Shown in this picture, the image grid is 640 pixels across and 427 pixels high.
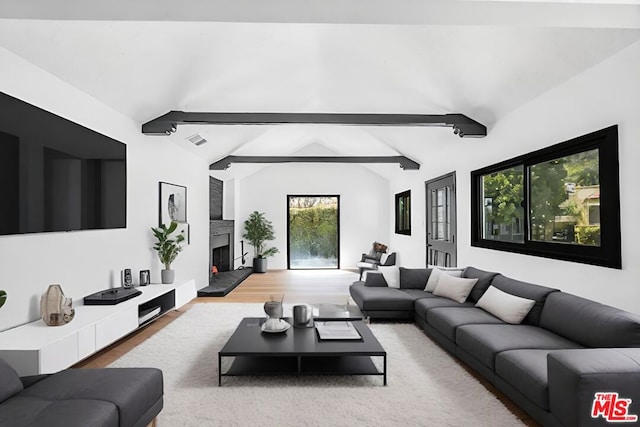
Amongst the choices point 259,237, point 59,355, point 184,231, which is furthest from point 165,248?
point 259,237

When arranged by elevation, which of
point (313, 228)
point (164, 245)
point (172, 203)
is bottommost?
point (164, 245)

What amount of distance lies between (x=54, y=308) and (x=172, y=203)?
299 cm

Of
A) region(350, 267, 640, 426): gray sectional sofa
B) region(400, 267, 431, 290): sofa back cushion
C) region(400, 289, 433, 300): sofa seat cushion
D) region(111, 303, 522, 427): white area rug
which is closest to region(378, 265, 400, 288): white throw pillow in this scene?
region(400, 267, 431, 290): sofa back cushion

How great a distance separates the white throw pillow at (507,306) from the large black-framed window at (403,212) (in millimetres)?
4953

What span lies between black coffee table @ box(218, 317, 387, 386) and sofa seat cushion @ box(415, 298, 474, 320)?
1146mm

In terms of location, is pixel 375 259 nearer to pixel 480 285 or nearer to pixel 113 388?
pixel 480 285

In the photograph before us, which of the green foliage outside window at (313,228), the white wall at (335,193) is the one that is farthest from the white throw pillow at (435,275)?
the green foliage outside window at (313,228)

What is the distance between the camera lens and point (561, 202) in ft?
12.5

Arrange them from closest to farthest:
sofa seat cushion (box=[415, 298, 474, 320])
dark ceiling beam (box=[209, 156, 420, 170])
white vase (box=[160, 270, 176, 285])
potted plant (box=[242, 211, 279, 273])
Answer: sofa seat cushion (box=[415, 298, 474, 320]) → white vase (box=[160, 270, 176, 285]) → dark ceiling beam (box=[209, 156, 420, 170]) → potted plant (box=[242, 211, 279, 273])

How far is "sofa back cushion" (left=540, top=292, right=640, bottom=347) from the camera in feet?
8.38

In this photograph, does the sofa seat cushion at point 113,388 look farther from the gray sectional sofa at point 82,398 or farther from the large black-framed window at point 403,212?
the large black-framed window at point 403,212

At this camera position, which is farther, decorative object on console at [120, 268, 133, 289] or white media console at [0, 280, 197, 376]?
decorative object on console at [120, 268, 133, 289]

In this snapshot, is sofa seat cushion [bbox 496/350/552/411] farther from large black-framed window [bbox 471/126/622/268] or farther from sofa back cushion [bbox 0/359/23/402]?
sofa back cushion [bbox 0/359/23/402]

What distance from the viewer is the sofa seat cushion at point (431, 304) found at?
14.8ft
